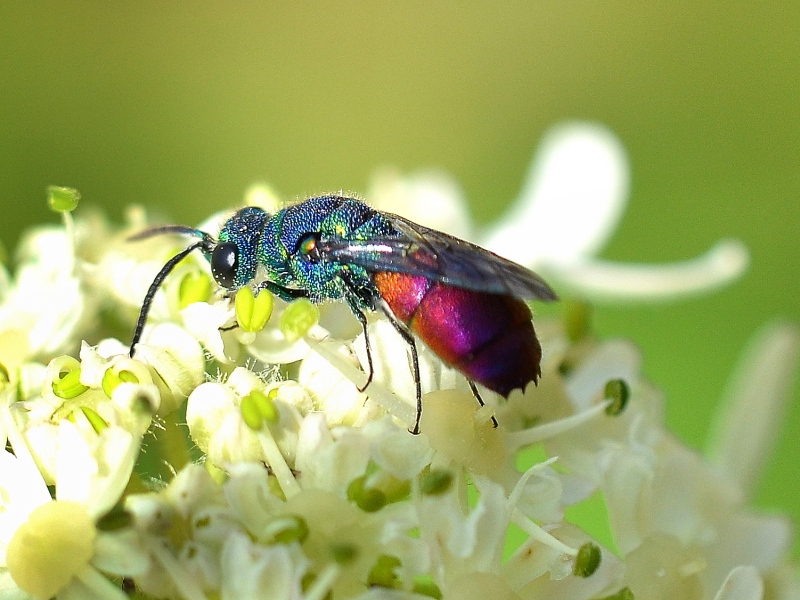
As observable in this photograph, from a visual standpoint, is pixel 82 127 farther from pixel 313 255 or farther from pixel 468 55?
pixel 313 255

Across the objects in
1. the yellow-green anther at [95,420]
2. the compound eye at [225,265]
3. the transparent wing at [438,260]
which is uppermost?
the transparent wing at [438,260]

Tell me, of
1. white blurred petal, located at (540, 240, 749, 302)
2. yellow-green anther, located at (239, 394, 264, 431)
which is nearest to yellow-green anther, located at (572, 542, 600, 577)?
yellow-green anther, located at (239, 394, 264, 431)

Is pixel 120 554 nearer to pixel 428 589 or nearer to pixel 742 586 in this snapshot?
pixel 428 589

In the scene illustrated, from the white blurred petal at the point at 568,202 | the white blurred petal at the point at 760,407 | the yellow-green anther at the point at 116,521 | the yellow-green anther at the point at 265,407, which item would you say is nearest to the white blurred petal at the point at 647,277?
the white blurred petal at the point at 568,202

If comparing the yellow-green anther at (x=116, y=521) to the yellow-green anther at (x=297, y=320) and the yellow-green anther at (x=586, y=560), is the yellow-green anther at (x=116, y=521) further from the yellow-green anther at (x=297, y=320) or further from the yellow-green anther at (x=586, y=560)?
the yellow-green anther at (x=586, y=560)

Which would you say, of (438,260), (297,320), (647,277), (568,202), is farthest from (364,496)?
(568,202)

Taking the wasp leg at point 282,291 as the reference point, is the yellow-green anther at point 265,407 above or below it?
below

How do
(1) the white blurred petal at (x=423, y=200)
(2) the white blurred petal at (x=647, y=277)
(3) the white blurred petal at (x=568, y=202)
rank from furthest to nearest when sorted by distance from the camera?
1. (3) the white blurred petal at (x=568, y=202)
2. (1) the white blurred petal at (x=423, y=200)
3. (2) the white blurred petal at (x=647, y=277)

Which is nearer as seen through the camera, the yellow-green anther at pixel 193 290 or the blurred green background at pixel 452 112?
the yellow-green anther at pixel 193 290
